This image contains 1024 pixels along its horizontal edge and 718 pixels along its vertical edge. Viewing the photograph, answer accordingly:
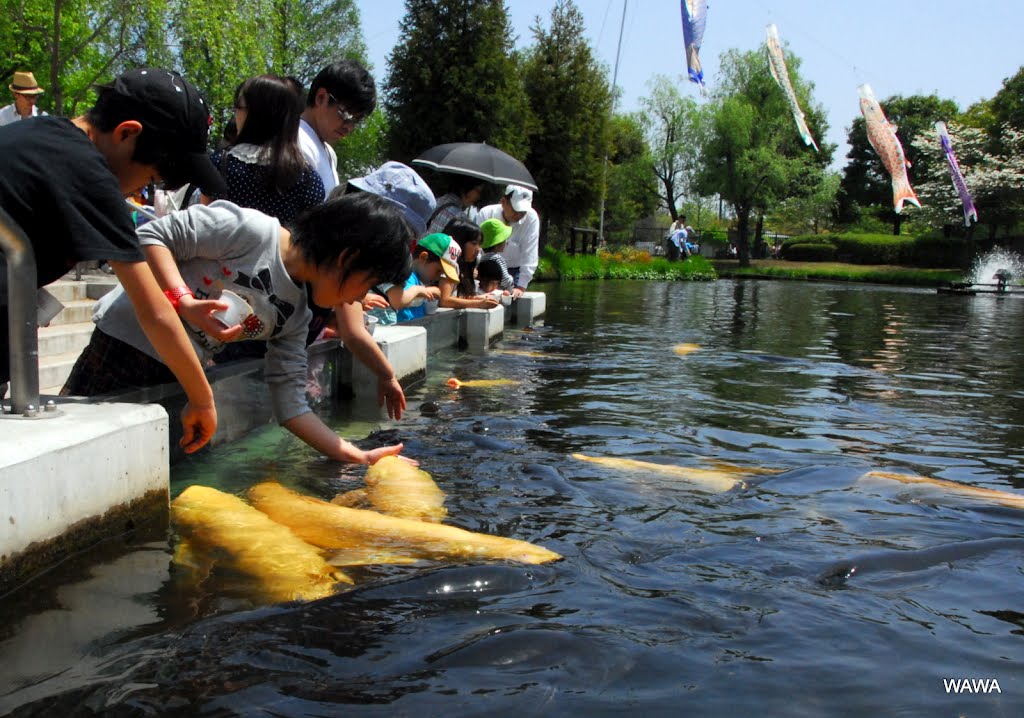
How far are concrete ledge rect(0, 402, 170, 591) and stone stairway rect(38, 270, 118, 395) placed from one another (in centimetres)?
186

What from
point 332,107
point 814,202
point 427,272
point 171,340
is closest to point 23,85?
point 427,272

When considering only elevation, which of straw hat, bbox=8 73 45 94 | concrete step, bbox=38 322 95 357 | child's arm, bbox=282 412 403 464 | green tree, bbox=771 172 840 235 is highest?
green tree, bbox=771 172 840 235

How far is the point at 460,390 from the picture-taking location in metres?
7.97

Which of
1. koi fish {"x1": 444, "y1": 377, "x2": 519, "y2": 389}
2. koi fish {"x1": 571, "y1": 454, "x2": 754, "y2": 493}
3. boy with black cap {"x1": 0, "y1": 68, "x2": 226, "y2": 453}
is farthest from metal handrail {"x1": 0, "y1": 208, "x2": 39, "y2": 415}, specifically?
koi fish {"x1": 444, "y1": 377, "x2": 519, "y2": 389}

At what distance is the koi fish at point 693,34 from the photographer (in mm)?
26062

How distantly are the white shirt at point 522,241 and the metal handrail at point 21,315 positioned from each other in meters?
9.01

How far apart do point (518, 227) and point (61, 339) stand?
6.52m

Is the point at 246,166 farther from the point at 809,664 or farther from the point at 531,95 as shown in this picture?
the point at 531,95

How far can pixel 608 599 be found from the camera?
317cm

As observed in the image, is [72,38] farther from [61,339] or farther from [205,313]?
[205,313]

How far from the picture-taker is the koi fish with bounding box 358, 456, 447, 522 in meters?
4.11

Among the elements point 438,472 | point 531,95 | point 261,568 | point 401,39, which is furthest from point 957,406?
point 531,95

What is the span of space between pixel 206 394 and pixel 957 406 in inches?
272

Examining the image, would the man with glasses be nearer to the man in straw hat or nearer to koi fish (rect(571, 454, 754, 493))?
koi fish (rect(571, 454, 754, 493))
